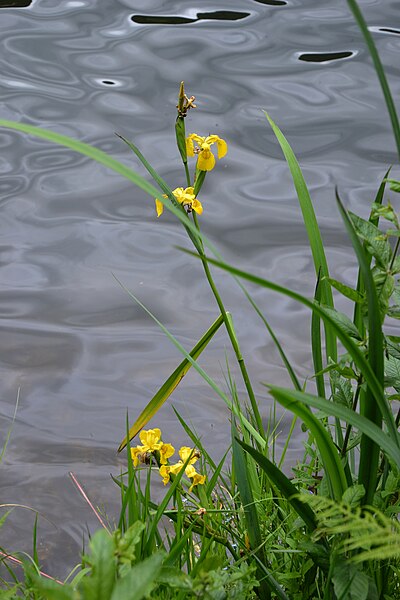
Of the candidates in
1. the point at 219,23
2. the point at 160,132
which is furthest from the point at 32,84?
the point at 219,23

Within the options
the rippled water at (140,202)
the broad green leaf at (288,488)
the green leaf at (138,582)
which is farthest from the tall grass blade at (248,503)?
the rippled water at (140,202)

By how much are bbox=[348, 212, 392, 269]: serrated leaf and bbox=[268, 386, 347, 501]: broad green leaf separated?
0.62 feet

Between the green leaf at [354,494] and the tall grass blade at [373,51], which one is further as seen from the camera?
the green leaf at [354,494]

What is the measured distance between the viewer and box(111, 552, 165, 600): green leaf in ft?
2.20

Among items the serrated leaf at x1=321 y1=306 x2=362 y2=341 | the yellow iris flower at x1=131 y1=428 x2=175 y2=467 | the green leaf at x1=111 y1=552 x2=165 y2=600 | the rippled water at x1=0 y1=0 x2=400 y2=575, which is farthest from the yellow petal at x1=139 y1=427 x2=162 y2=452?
the rippled water at x1=0 y1=0 x2=400 y2=575

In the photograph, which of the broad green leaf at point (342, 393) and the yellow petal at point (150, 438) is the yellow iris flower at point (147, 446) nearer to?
the yellow petal at point (150, 438)

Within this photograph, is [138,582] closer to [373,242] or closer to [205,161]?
[373,242]

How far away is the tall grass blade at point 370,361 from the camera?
0.79 meters

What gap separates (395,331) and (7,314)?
1.20 meters

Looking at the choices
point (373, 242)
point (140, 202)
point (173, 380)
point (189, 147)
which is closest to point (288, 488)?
point (373, 242)

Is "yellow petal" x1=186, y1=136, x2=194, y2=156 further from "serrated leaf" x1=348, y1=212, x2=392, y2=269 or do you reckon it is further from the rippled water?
the rippled water

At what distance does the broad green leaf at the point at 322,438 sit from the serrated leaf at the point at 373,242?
189 mm

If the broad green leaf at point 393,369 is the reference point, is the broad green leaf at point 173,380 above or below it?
below

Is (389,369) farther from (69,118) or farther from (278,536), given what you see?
(69,118)
